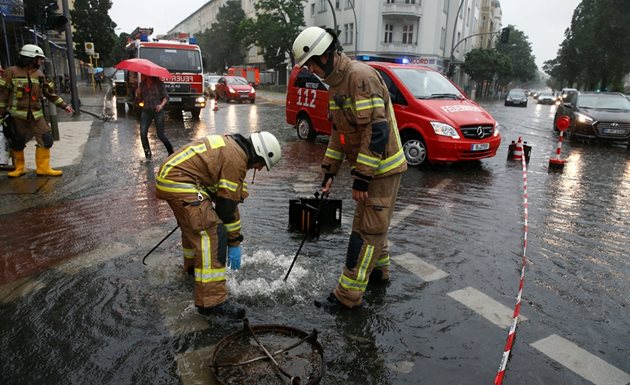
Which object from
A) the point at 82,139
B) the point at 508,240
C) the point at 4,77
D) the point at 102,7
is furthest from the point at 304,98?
the point at 102,7

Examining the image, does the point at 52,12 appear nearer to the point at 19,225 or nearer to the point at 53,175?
the point at 53,175

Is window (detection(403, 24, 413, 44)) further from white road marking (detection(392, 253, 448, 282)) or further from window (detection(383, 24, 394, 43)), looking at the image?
white road marking (detection(392, 253, 448, 282))

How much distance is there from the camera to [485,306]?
374cm

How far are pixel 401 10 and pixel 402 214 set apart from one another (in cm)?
4317

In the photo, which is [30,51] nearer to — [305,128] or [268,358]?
[268,358]

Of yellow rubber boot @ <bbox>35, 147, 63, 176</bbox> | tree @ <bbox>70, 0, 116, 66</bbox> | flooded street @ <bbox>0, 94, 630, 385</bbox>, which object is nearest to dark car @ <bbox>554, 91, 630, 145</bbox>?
flooded street @ <bbox>0, 94, 630, 385</bbox>

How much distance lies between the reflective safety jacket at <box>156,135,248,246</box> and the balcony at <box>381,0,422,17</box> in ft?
149

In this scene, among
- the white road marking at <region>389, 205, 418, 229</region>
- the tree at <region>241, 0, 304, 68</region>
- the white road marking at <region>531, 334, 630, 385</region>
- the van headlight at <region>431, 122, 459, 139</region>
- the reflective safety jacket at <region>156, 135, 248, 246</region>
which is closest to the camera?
the white road marking at <region>531, 334, 630, 385</region>

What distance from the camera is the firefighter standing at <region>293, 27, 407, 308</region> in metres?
3.26

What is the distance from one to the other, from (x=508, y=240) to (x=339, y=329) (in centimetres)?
272

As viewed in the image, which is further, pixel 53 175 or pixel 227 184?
pixel 53 175

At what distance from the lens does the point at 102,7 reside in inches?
1726

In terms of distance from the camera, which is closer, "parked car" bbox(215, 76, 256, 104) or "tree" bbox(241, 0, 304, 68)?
"parked car" bbox(215, 76, 256, 104)

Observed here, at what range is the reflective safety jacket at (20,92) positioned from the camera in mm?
6656
